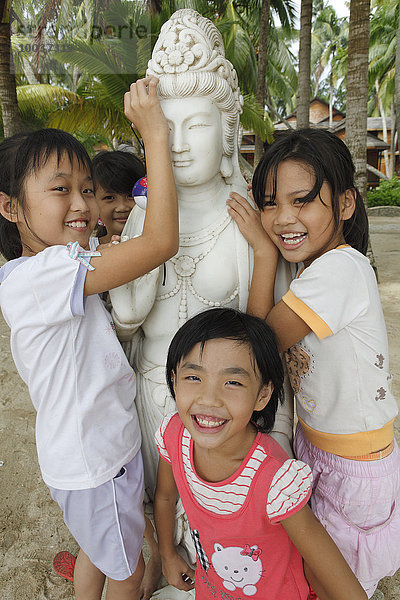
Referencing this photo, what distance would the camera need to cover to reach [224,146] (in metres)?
1.38

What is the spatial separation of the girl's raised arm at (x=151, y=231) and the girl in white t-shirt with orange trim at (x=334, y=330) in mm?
315

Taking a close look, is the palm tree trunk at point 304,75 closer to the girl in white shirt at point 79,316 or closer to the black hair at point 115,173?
the black hair at point 115,173

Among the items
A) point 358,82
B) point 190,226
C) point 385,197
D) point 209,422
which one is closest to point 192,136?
point 190,226

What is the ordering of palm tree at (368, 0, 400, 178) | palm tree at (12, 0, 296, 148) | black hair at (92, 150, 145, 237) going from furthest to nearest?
palm tree at (368, 0, 400, 178), palm tree at (12, 0, 296, 148), black hair at (92, 150, 145, 237)

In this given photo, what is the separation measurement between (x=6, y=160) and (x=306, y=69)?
788cm

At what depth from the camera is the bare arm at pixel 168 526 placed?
1389mm

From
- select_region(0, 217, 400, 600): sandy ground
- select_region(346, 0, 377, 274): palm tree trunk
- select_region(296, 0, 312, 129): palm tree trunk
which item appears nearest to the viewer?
select_region(0, 217, 400, 600): sandy ground

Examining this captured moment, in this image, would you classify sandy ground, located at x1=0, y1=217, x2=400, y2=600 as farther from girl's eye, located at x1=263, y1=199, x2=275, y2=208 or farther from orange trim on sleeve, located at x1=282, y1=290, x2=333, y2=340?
girl's eye, located at x1=263, y1=199, x2=275, y2=208

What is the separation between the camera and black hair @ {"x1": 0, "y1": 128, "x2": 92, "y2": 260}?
1.19 m

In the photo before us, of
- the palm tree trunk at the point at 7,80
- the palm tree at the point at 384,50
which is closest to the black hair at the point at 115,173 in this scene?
the palm tree trunk at the point at 7,80

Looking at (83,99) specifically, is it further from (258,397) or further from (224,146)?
(258,397)

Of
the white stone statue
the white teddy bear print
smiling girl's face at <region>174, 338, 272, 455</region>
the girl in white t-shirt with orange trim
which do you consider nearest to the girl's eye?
the girl in white t-shirt with orange trim

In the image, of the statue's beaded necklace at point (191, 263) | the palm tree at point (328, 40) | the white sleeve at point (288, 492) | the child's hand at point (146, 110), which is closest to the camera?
the white sleeve at point (288, 492)

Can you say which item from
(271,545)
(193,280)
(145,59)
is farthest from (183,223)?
(145,59)
